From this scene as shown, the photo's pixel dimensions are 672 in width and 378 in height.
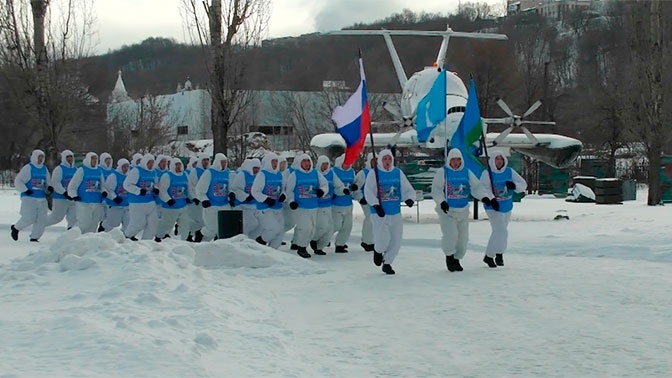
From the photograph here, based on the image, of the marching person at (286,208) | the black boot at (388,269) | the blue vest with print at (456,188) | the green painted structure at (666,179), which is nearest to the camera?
the black boot at (388,269)

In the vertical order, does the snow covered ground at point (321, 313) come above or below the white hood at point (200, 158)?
below

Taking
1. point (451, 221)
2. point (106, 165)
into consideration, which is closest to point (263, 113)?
point (106, 165)

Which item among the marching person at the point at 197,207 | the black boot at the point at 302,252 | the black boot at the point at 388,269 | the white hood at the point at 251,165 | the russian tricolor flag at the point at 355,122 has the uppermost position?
the russian tricolor flag at the point at 355,122

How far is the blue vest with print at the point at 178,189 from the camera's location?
16062 mm

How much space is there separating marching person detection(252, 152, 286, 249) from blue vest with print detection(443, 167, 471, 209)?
3.57 metres

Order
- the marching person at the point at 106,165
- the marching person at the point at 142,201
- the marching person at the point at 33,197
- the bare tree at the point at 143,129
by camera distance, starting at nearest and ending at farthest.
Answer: the marching person at the point at 142,201 < the marching person at the point at 33,197 < the marching person at the point at 106,165 < the bare tree at the point at 143,129

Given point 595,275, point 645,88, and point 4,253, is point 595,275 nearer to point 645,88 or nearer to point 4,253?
point 4,253

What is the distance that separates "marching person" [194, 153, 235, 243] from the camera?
50.5ft

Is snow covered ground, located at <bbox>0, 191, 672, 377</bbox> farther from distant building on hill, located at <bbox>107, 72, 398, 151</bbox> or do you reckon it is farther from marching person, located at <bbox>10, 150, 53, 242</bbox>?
distant building on hill, located at <bbox>107, 72, 398, 151</bbox>

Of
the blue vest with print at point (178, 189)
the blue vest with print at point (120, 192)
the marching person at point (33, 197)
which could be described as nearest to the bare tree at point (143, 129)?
the blue vest with print at point (120, 192)

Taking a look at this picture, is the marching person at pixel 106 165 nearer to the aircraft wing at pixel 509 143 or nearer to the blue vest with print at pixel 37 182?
the blue vest with print at pixel 37 182

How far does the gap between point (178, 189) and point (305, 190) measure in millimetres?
3526

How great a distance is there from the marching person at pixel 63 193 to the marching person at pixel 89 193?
434 millimetres

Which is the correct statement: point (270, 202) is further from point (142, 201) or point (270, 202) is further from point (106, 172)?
point (106, 172)
